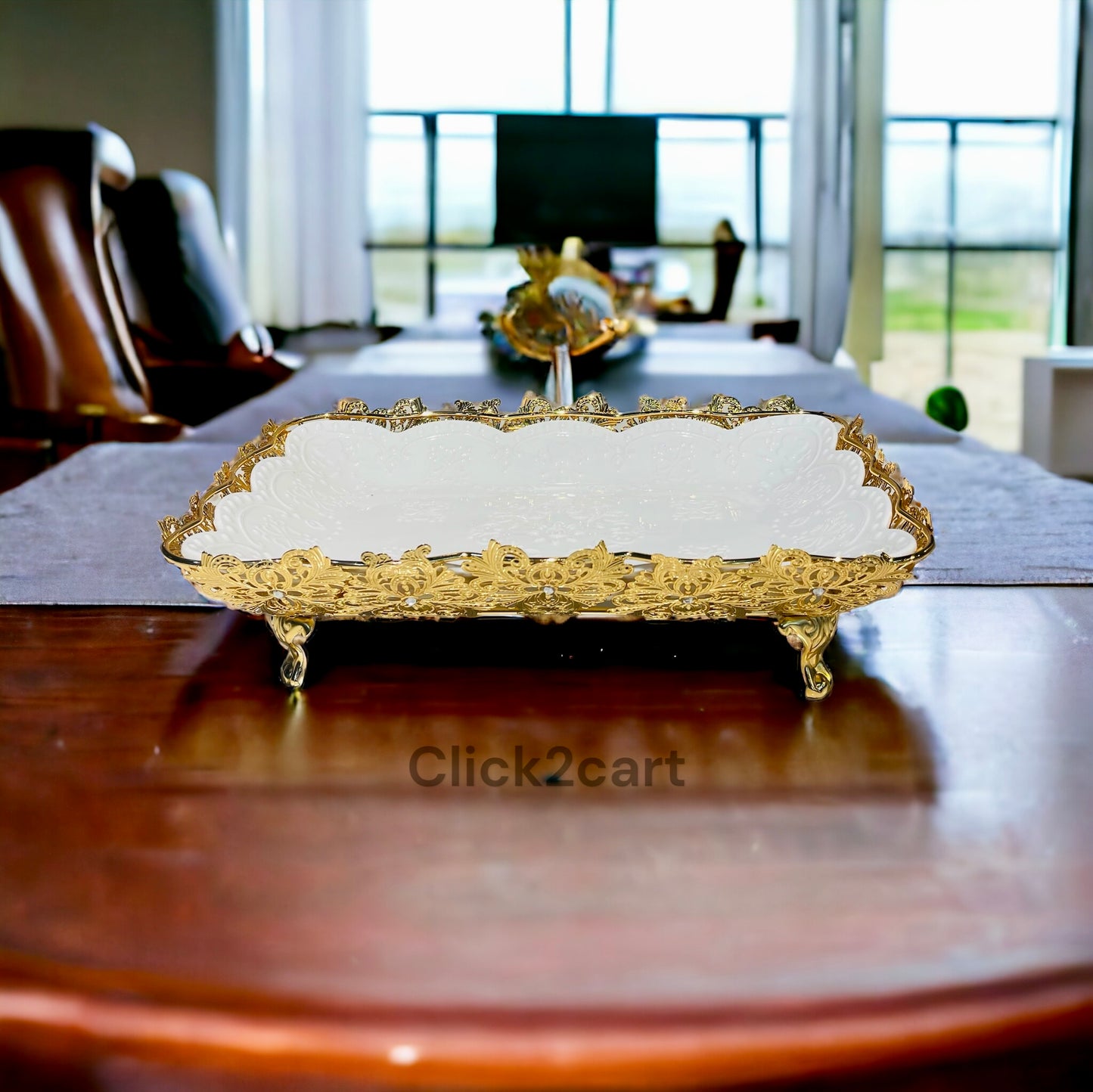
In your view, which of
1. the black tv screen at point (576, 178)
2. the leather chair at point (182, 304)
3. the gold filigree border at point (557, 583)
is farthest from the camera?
the black tv screen at point (576, 178)

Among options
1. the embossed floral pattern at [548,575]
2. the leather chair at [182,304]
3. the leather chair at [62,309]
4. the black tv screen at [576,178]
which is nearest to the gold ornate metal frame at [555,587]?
the embossed floral pattern at [548,575]

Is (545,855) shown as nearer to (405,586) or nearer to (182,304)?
(405,586)

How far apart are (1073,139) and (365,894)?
4246 millimetres

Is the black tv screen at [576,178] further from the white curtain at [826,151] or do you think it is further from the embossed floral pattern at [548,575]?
the embossed floral pattern at [548,575]

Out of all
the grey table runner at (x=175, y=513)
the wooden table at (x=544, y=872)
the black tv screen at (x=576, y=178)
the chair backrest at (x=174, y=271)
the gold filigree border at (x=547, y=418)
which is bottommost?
the wooden table at (x=544, y=872)

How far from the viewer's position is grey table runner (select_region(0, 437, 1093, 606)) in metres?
0.61

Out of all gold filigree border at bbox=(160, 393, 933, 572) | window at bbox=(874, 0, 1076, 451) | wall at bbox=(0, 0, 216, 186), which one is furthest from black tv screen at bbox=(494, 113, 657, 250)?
gold filigree border at bbox=(160, 393, 933, 572)

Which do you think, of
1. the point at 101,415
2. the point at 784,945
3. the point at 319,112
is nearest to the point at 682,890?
the point at 784,945

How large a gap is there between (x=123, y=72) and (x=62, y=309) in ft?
6.47

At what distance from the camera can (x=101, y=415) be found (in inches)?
58.5

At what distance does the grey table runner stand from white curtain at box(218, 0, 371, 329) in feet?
9.32

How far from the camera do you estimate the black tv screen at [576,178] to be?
3.49 m

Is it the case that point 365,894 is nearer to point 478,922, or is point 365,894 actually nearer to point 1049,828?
point 478,922

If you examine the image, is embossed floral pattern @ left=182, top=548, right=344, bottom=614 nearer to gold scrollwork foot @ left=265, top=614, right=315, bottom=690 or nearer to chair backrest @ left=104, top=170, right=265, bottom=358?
gold scrollwork foot @ left=265, top=614, right=315, bottom=690
